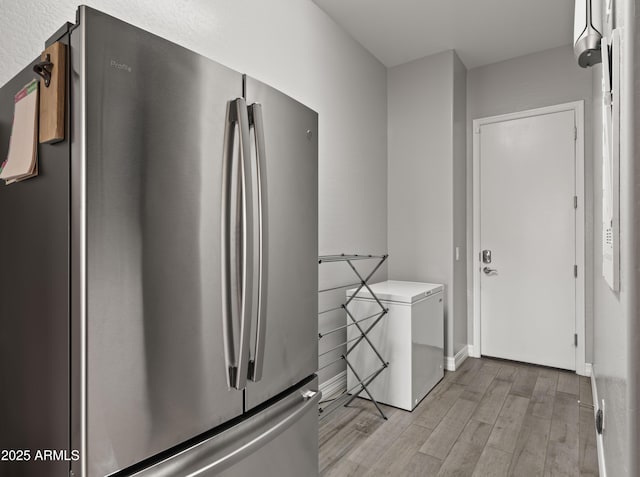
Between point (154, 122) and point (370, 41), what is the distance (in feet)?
9.60

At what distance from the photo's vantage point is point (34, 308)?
0.95m

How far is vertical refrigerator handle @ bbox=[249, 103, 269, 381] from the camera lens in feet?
3.72

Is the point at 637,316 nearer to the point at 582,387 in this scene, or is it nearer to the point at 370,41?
the point at 582,387

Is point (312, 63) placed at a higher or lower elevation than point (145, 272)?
higher

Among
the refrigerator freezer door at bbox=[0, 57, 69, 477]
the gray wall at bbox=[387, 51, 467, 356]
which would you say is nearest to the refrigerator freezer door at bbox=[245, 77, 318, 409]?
the refrigerator freezer door at bbox=[0, 57, 69, 477]

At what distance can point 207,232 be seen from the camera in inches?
40.6

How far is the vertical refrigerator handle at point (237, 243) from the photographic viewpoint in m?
1.07

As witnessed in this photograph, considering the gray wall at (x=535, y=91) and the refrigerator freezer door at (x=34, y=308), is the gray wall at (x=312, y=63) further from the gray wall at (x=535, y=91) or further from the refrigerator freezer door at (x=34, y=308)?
the gray wall at (x=535, y=91)

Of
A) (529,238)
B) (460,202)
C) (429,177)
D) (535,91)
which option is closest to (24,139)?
(429,177)

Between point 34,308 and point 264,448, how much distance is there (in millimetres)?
775

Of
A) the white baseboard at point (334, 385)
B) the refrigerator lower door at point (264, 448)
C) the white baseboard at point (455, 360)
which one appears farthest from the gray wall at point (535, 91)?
the refrigerator lower door at point (264, 448)

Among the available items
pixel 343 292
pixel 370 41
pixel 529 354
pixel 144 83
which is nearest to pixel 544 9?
pixel 370 41

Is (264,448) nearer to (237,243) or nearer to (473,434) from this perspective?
(237,243)

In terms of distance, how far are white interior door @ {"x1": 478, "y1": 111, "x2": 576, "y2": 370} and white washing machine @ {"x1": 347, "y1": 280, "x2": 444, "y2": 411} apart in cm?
106
